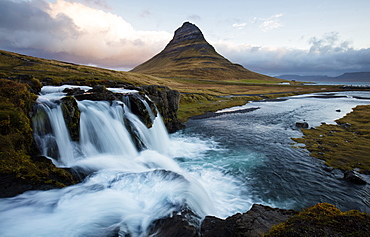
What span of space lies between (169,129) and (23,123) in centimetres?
1970

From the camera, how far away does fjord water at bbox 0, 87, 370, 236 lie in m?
6.84

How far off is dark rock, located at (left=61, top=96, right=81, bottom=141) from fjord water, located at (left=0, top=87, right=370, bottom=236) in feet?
1.27

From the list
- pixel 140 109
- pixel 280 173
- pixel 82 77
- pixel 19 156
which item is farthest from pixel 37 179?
pixel 82 77

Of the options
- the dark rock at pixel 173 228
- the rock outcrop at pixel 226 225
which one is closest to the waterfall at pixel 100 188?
the dark rock at pixel 173 228

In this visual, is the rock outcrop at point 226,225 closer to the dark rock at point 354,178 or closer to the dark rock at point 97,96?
the dark rock at point 354,178

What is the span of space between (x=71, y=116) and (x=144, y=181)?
7344 mm

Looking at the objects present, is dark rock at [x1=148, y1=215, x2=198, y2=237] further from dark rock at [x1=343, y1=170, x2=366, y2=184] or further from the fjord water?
dark rock at [x1=343, y1=170, x2=366, y2=184]

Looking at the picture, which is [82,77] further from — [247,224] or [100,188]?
[247,224]

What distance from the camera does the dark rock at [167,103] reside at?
27.5 metres

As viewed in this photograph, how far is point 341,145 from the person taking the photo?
749 inches

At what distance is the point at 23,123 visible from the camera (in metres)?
9.42

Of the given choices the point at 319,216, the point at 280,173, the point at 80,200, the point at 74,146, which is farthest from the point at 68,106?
the point at 280,173

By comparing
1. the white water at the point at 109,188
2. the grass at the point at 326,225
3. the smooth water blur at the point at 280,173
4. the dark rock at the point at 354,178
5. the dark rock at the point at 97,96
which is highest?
the dark rock at the point at 97,96

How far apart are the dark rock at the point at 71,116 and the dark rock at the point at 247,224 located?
11.1 meters
